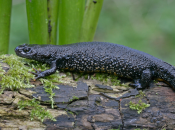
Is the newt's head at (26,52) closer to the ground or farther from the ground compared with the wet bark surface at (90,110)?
farther from the ground

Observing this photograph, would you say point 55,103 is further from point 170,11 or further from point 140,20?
point 170,11

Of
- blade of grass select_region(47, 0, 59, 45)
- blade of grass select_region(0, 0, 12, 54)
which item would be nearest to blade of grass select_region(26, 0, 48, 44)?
blade of grass select_region(47, 0, 59, 45)

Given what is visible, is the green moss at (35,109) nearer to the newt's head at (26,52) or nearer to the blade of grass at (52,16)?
the newt's head at (26,52)

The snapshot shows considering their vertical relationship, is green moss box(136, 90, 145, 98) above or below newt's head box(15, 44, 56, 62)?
below

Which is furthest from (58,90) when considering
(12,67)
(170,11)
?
(170,11)

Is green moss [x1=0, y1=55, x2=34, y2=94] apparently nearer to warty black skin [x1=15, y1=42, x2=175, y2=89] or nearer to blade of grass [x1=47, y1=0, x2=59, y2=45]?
warty black skin [x1=15, y1=42, x2=175, y2=89]

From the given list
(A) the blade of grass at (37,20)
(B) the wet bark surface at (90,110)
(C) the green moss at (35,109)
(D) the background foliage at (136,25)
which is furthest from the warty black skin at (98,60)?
(D) the background foliage at (136,25)

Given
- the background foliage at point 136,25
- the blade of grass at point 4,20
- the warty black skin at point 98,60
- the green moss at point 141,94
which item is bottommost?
the green moss at point 141,94
